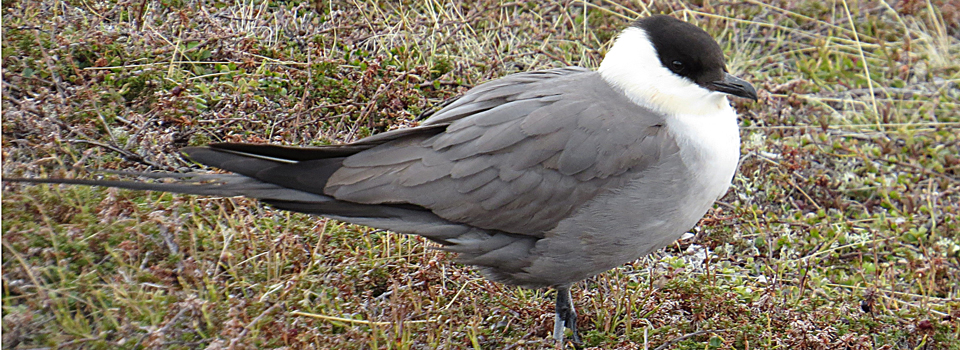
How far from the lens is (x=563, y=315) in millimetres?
3461

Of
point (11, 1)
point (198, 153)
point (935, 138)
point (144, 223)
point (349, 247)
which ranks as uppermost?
point (11, 1)

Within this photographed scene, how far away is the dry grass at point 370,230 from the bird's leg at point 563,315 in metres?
0.07

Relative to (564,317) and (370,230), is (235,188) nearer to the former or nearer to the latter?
(370,230)

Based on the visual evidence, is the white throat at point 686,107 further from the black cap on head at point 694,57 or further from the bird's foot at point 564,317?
the bird's foot at point 564,317

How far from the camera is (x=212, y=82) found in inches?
170

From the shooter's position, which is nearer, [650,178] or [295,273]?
[650,178]

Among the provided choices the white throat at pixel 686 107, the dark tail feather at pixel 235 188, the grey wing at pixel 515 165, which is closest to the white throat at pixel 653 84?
the white throat at pixel 686 107

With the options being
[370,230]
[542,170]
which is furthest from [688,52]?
[370,230]

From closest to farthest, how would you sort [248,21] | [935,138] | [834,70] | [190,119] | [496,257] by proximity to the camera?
[496,257] → [190,119] → [248,21] → [935,138] → [834,70]

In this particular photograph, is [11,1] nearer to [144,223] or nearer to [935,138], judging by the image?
[144,223]

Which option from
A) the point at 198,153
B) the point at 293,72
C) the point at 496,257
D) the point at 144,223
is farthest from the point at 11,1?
the point at 496,257

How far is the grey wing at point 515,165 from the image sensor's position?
3.08 m

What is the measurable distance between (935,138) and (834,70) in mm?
789

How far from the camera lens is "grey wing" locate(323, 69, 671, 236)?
308 cm
